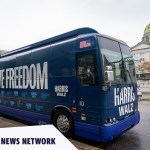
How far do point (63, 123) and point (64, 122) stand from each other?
5 cm

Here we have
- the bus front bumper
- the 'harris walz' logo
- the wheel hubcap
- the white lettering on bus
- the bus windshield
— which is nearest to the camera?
the bus front bumper

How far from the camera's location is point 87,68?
5465 millimetres

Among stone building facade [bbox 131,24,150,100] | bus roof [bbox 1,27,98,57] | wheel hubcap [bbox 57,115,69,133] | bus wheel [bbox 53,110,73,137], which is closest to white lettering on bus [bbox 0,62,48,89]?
bus roof [bbox 1,27,98,57]

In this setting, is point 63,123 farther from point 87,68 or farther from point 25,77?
point 25,77

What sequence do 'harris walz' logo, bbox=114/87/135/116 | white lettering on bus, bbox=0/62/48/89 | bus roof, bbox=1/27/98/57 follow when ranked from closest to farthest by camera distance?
'harris walz' logo, bbox=114/87/135/116 → bus roof, bbox=1/27/98/57 → white lettering on bus, bbox=0/62/48/89

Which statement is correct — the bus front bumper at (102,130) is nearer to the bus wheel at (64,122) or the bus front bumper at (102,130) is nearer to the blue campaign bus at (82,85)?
the blue campaign bus at (82,85)

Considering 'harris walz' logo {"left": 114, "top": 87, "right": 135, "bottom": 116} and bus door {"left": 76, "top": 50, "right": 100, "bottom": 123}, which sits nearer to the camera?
bus door {"left": 76, "top": 50, "right": 100, "bottom": 123}

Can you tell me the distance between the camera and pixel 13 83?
28.6 feet

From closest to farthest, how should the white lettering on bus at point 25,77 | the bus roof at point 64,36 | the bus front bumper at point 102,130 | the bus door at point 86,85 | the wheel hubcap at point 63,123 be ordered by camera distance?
the bus front bumper at point 102,130, the bus door at point 86,85, the bus roof at point 64,36, the wheel hubcap at point 63,123, the white lettering on bus at point 25,77

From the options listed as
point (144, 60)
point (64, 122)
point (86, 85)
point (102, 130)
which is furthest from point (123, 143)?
point (144, 60)

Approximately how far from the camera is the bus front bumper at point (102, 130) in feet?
16.5

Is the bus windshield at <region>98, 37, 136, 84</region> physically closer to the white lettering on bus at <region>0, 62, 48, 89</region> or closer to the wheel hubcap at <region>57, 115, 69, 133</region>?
the wheel hubcap at <region>57, 115, 69, 133</region>

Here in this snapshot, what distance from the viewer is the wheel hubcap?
6.05 m

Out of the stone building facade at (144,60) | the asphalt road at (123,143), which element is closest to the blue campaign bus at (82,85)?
the asphalt road at (123,143)
